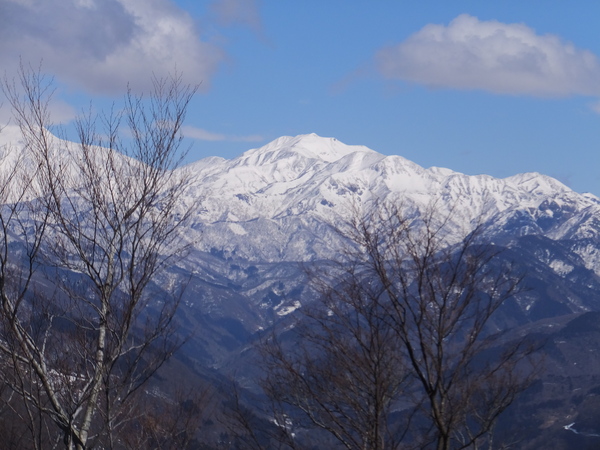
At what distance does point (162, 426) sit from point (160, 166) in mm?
8132

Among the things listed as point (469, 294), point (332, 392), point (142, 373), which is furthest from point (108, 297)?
point (469, 294)

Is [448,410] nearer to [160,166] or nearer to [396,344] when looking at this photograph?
[396,344]

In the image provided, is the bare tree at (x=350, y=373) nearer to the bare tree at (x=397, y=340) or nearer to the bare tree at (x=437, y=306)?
the bare tree at (x=397, y=340)

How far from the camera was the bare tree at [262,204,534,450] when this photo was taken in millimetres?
13750

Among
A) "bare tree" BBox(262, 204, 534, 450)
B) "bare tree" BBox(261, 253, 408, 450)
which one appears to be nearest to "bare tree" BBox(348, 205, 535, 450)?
"bare tree" BBox(262, 204, 534, 450)

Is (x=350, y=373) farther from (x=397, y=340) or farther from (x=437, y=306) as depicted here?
(x=437, y=306)

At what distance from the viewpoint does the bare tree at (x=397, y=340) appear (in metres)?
13.8

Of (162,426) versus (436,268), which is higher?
(436,268)

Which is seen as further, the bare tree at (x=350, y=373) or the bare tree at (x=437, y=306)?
the bare tree at (x=350, y=373)

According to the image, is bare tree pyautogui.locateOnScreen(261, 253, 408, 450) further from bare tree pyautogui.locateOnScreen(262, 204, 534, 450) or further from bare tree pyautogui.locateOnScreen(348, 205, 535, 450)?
bare tree pyautogui.locateOnScreen(348, 205, 535, 450)

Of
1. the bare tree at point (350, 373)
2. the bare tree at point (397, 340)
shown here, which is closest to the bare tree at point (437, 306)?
the bare tree at point (397, 340)

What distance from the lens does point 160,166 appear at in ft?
41.9

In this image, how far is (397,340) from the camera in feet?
48.8

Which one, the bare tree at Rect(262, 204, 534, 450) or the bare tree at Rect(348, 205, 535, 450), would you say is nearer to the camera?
the bare tree at Rect(348, 205, 535, 450)
